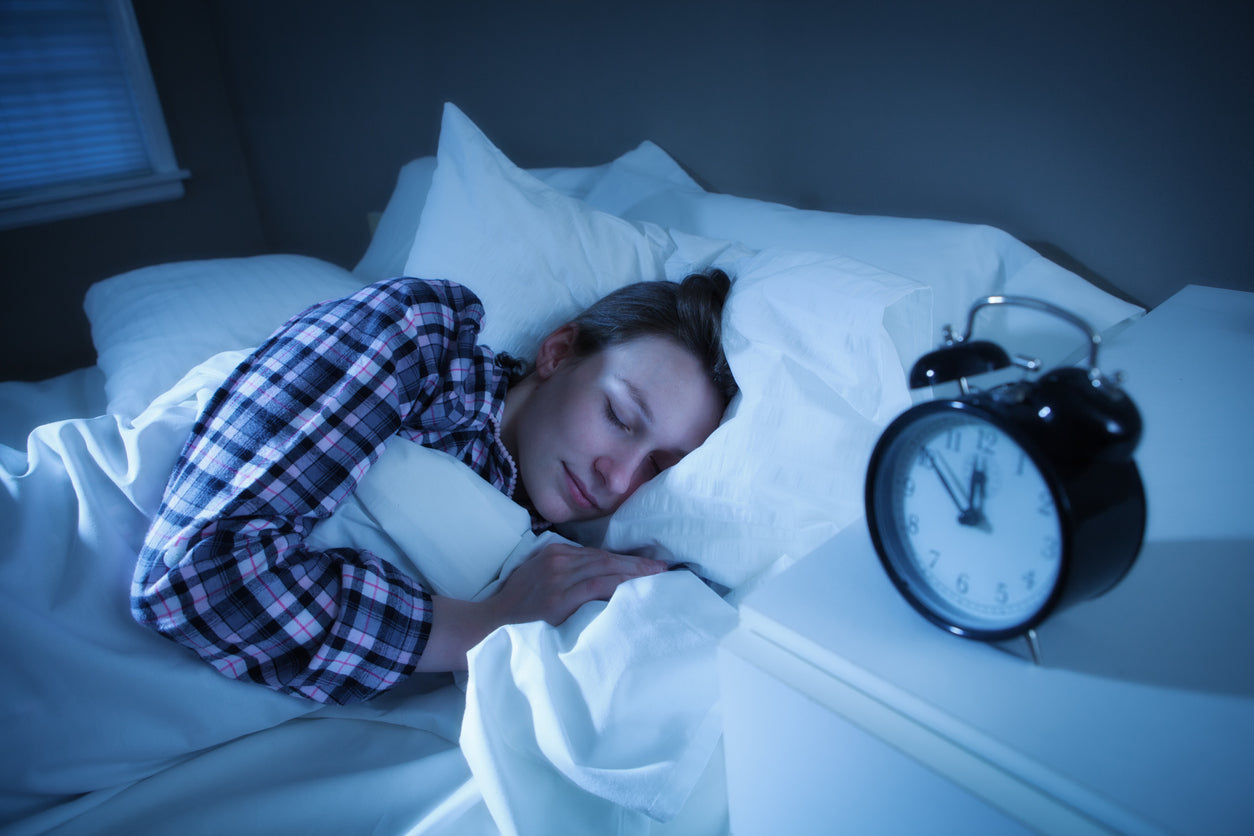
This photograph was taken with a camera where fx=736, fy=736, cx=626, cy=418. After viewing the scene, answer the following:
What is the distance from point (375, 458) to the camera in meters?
0.81

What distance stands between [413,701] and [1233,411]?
863 mm

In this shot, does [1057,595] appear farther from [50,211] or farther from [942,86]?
[50,211]

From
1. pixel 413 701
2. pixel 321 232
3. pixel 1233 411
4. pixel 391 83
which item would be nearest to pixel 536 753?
pixel 413 701

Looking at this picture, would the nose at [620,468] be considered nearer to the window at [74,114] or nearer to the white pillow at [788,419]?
the white pillow at [788,419]

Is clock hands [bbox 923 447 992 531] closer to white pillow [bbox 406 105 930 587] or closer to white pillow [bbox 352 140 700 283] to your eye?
white pillow [bbox 406 105 930 587]

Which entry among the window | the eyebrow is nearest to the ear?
the eyebrow

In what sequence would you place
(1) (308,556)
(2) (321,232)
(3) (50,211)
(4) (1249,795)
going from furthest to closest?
(2) (321,232)
(3) (50,211)
(1) (308,556)
(4) (1249,795)

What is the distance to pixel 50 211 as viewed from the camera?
2123 mm

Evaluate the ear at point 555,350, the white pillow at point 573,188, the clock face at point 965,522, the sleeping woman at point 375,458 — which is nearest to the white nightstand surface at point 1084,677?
the clock face at point 965,522

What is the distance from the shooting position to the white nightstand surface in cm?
35

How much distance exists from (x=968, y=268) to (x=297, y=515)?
2.81 ft

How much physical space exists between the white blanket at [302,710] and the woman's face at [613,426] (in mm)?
157

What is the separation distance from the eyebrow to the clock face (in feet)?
1.52

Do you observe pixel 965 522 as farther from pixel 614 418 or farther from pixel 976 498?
pixel 614 418
